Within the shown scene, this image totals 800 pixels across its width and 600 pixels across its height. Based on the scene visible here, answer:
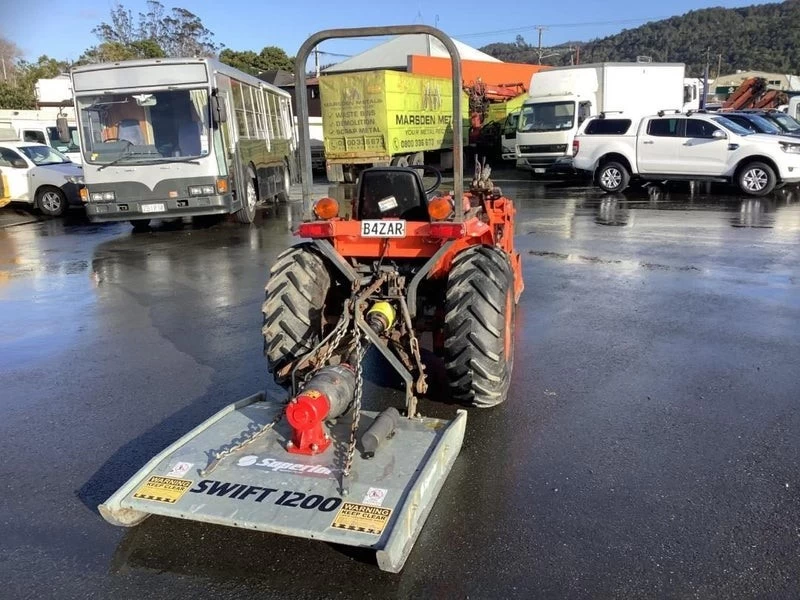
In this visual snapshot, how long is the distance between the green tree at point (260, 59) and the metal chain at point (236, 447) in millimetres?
55065

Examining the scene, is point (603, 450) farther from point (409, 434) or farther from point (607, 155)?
point (607, 155)

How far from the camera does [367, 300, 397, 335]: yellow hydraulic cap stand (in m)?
4.12

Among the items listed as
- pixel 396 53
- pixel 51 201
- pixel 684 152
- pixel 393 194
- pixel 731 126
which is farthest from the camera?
pixel 396 53

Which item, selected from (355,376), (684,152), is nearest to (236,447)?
(355,376)

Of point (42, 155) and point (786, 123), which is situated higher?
point (42, 155)

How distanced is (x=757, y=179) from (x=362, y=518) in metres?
15.3

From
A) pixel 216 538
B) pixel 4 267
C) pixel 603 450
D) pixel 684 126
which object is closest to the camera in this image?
pixel 216 538

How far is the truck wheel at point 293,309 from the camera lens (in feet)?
14.5

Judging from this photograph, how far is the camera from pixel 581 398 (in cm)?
483

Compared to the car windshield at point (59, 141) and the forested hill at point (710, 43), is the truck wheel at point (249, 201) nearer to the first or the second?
the car windshield at point (59, 141)

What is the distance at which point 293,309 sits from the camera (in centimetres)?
446

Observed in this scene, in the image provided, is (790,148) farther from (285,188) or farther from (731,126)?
(285,188)

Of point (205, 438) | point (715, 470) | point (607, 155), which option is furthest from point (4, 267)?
point (607, 155)

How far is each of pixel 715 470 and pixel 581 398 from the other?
1163 millimetres
